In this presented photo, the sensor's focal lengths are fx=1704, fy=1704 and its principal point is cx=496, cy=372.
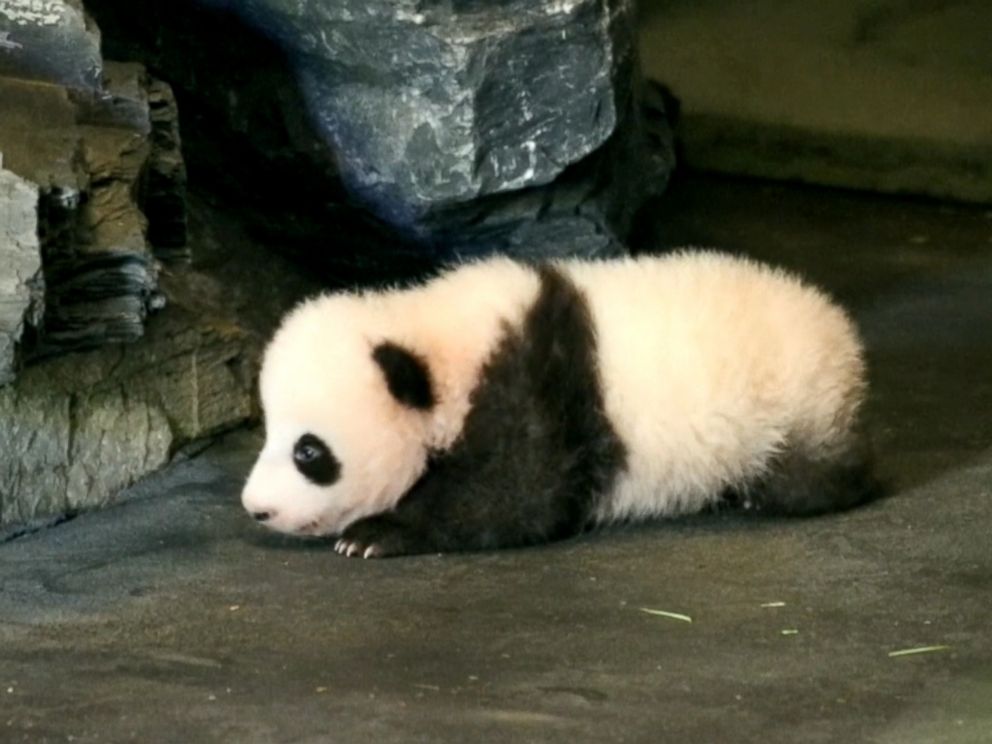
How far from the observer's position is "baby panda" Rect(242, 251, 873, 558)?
5.23 meters

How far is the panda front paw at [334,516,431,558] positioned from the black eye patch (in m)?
0.19

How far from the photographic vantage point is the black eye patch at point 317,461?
17.2ft

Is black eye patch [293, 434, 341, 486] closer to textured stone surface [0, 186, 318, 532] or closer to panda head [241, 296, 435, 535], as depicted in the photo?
panda head [241, 296, 435, 535]

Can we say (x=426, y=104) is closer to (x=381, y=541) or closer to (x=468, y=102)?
(x=468, y=102)

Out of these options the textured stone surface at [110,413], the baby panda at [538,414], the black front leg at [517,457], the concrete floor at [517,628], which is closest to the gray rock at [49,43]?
the textured stone surface at [110,413]

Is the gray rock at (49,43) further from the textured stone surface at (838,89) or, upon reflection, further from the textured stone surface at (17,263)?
the textured stone surface at (838,89)

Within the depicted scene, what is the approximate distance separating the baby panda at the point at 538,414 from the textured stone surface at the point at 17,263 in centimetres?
76

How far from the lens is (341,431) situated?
5.21 m

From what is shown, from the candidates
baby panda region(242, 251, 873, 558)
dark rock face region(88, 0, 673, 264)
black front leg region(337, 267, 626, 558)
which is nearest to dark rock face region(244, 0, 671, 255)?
dark rock face region(88, 0, 673, 264)

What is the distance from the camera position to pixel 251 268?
7.25 metres

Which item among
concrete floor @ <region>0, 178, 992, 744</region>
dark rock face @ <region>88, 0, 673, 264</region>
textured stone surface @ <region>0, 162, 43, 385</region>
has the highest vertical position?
dark rock face @ <region>88, 0, 673, 264</region>

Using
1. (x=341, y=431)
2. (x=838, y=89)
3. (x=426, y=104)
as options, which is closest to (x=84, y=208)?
(x=341, y=431)

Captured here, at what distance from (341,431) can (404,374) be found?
0.26 metres

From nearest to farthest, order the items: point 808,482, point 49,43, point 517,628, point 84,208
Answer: point 517,628, point 808,482, point 84,208, point 49,43
